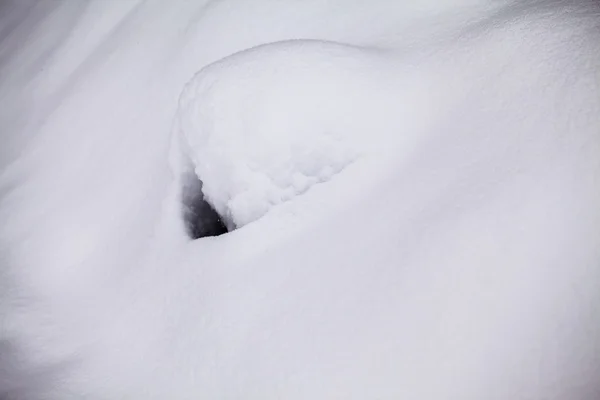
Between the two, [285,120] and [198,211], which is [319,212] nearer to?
[285,120]

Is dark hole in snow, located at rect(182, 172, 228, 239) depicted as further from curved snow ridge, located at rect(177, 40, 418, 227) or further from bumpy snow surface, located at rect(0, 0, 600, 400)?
curved snow ridge, located at rect(177, 40, 418, 227)

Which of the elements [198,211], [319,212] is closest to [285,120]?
[319,212]

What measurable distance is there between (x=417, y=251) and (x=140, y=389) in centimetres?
116

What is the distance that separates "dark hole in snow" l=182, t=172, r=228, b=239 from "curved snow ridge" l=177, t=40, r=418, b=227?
13 cm

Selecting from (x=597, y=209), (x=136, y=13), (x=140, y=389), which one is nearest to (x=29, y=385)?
(x=140, y=389)

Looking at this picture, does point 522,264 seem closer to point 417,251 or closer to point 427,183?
point 417,251

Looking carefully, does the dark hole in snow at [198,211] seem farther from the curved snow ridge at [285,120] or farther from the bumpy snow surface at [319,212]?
the curved snow ridge at [285,120]

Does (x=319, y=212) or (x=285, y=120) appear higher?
(x=285, y=120)

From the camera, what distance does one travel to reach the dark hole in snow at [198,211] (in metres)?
1.82

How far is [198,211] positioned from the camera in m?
1.86

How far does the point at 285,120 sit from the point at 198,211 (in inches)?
26.0

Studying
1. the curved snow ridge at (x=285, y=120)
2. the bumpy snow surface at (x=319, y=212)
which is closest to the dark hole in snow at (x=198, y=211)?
the bumpy snow surface at (x=319, y=212)

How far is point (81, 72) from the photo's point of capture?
2.64 meters

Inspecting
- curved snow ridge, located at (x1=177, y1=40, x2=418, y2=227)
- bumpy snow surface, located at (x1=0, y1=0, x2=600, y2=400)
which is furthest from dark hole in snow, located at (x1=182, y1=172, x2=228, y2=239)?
curved snow ridge, located at (x1=177, y1=40, x2=418, y2=227)
